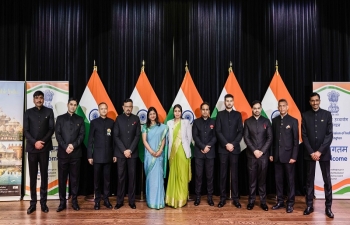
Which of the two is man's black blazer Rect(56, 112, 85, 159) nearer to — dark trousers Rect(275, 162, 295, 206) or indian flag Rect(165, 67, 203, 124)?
indian flag Rect(165, 67, 203, 124)

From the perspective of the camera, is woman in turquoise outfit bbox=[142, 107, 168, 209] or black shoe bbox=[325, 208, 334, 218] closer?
black shoe bbox=[325, 208, 334, 218]

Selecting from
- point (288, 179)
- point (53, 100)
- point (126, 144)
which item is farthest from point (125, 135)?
point (288, 179)

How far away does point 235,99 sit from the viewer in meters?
5.09

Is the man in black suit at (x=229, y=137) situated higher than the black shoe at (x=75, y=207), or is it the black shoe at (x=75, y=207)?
the man in black suit at (x=229, y=137)

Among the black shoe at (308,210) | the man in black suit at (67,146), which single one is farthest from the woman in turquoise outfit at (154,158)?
the black shoe at (308,210)

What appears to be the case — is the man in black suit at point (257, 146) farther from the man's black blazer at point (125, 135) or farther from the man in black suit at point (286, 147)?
the man's black blazer at point (125, 135)

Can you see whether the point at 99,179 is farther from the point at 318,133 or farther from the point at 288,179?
the point at 318,133

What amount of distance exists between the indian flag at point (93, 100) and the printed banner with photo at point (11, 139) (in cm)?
90

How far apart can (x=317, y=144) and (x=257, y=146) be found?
730 mm

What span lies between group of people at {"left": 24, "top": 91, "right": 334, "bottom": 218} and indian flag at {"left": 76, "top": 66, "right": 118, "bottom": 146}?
0.59m

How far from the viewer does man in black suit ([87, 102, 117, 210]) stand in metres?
4.32

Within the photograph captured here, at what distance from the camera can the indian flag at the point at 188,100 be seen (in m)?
5.01

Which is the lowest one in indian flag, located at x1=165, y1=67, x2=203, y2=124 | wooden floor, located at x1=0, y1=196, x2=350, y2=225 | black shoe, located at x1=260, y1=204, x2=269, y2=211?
wooden floor, located at x1=0, y1=196, x2=350, y2=225

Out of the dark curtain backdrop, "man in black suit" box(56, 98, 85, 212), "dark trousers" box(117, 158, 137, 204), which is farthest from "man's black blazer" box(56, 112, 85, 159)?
the dark curtain backdrop
